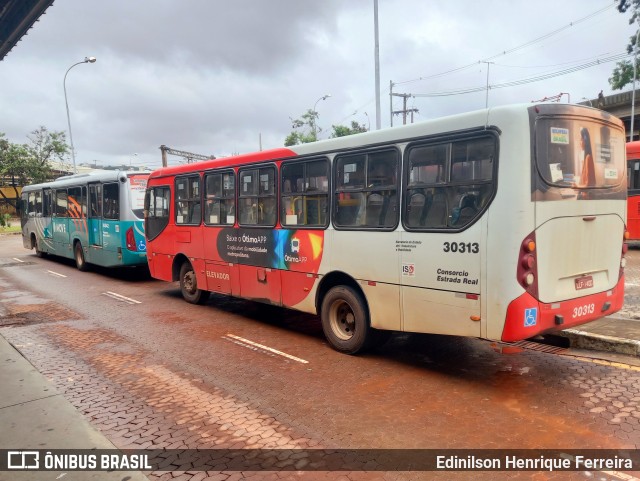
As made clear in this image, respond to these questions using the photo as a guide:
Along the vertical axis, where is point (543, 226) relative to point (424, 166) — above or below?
below

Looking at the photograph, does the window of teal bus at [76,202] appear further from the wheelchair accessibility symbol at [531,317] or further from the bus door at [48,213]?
the wheelchair accessibility symbol at [531,317]

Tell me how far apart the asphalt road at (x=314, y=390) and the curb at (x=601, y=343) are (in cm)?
42

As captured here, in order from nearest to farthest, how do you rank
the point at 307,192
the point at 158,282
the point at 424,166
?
the point at 424,166 < the point at 307,192 < the point at 158,282

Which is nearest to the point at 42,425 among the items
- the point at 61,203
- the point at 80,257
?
the point at 80,257

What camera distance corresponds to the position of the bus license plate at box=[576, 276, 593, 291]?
4.91 meters

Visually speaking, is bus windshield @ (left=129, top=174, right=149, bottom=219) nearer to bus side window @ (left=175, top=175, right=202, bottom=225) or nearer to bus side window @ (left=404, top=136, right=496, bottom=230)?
bus side window @ (left=175, top=175, right=202, bottom=225)

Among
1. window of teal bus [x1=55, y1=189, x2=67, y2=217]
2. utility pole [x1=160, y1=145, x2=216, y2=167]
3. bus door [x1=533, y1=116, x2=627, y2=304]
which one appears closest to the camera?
bus door [x1=533, y1=116, x2=627, y2=304]

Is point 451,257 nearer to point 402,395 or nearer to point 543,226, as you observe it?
point 543,226

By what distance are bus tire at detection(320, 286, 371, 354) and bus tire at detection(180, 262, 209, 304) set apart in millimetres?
4014

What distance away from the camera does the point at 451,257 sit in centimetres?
498

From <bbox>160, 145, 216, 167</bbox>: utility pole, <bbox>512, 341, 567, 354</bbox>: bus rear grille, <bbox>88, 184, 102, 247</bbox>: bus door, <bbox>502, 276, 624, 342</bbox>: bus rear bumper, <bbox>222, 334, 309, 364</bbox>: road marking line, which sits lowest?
<bbox>222, 334, 309, 364</bbox>: road marking line

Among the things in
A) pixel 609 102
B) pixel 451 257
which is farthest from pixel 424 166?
pixel 609 102

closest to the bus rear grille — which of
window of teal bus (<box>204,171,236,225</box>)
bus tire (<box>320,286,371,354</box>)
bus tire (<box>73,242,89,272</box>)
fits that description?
bus tire (<box>320,286,371,354</box>)

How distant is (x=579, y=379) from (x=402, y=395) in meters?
2.06
